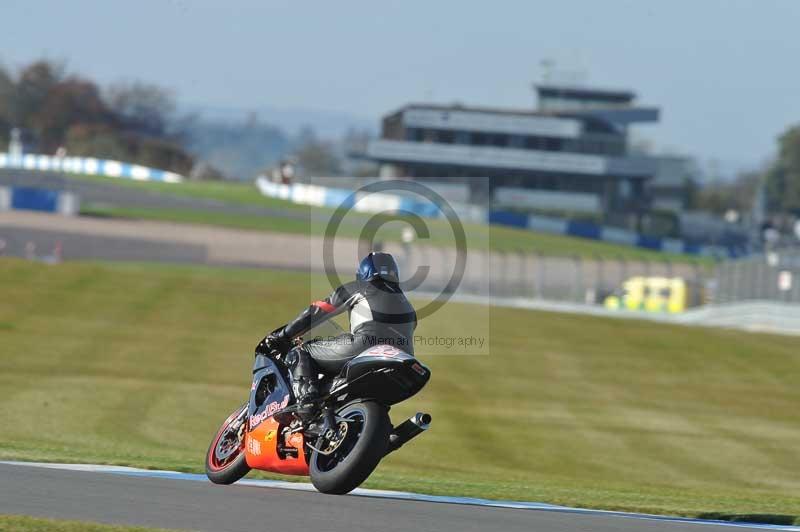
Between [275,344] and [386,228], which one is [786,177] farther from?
[275,344]

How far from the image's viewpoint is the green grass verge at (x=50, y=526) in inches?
286

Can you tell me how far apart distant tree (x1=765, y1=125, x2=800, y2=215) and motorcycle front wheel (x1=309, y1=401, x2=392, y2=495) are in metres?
148

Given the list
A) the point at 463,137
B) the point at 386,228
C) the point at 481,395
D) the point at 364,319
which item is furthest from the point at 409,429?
the point at 463,137

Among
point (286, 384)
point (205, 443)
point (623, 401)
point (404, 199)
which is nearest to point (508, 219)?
point (404, 199)

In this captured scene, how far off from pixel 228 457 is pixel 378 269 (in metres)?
2.12

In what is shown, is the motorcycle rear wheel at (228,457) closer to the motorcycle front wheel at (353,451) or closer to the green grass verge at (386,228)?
the motorcycle front wheel at (353,451)

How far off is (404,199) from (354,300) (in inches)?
2879

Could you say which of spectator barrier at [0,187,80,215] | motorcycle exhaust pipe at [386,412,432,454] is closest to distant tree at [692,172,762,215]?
spectator barrier at [0,187,80,215]

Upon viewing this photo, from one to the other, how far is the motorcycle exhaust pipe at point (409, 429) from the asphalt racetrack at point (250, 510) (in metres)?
0.45

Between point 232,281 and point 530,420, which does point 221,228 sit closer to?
point 232,281

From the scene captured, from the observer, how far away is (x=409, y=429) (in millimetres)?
9188

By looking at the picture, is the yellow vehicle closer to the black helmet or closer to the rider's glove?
the rider's glove

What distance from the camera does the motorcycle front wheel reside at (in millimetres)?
8844

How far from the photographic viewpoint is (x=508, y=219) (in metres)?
86.3
